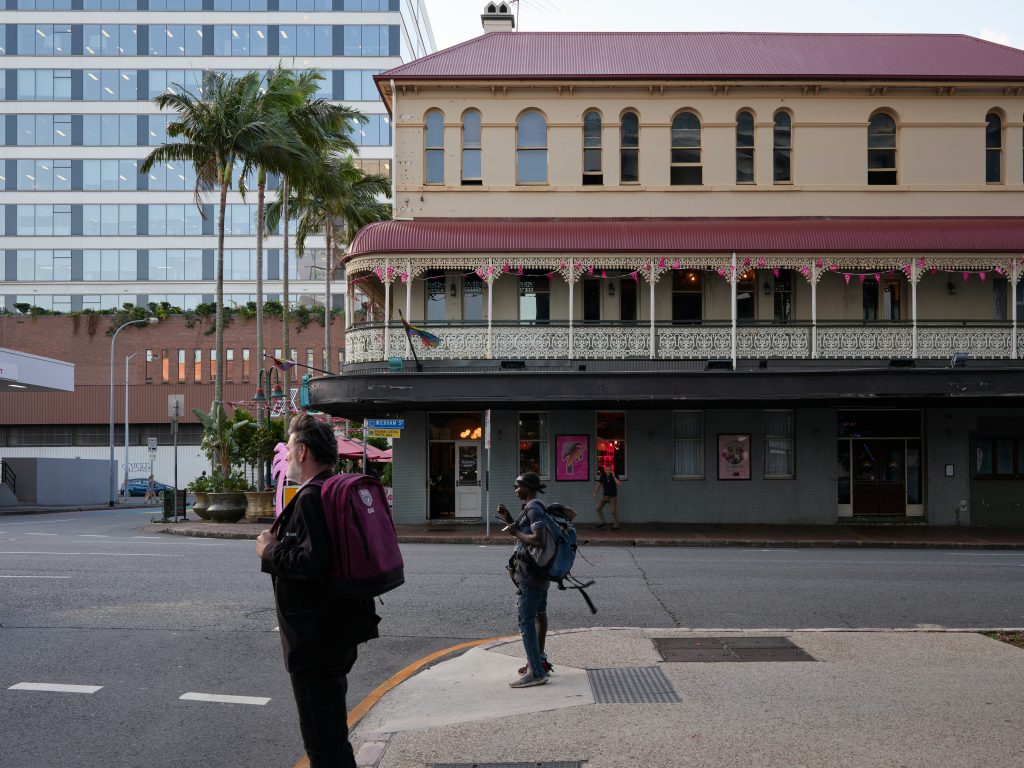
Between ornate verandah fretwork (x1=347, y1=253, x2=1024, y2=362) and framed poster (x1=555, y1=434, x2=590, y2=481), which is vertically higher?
ornate verandah fretwork (x1=347, y1=253, x2=1024, y2=362)

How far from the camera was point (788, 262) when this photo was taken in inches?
938

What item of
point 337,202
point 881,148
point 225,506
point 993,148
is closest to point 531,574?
point 225,506

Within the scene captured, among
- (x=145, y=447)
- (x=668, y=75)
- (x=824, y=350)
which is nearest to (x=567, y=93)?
(x=668, y=75)

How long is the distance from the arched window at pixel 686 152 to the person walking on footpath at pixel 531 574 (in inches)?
795

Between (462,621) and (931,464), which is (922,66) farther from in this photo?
(462,621)

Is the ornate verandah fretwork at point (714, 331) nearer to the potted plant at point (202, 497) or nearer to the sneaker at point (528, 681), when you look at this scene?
the potted plant at point (202, 497)

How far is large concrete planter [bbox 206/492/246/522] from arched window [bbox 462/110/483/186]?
10.3 m

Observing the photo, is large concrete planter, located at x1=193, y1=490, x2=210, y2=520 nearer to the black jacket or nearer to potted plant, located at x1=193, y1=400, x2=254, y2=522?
potted plant, located at x1=193, y1=400, x2=254, y2=522

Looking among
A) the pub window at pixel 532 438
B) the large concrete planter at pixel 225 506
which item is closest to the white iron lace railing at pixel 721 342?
the pub window at pixel 532 438

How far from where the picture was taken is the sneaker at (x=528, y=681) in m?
7.28

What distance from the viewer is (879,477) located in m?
25.2

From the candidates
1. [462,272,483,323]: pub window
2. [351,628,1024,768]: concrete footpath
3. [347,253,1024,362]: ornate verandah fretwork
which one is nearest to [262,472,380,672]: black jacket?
[351,628,1024,768]: concrete footpath

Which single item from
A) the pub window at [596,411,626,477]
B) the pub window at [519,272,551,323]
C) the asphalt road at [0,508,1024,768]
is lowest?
the asphalt road at [0,508,1024,768]

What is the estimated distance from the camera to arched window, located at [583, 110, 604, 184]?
2620cm
